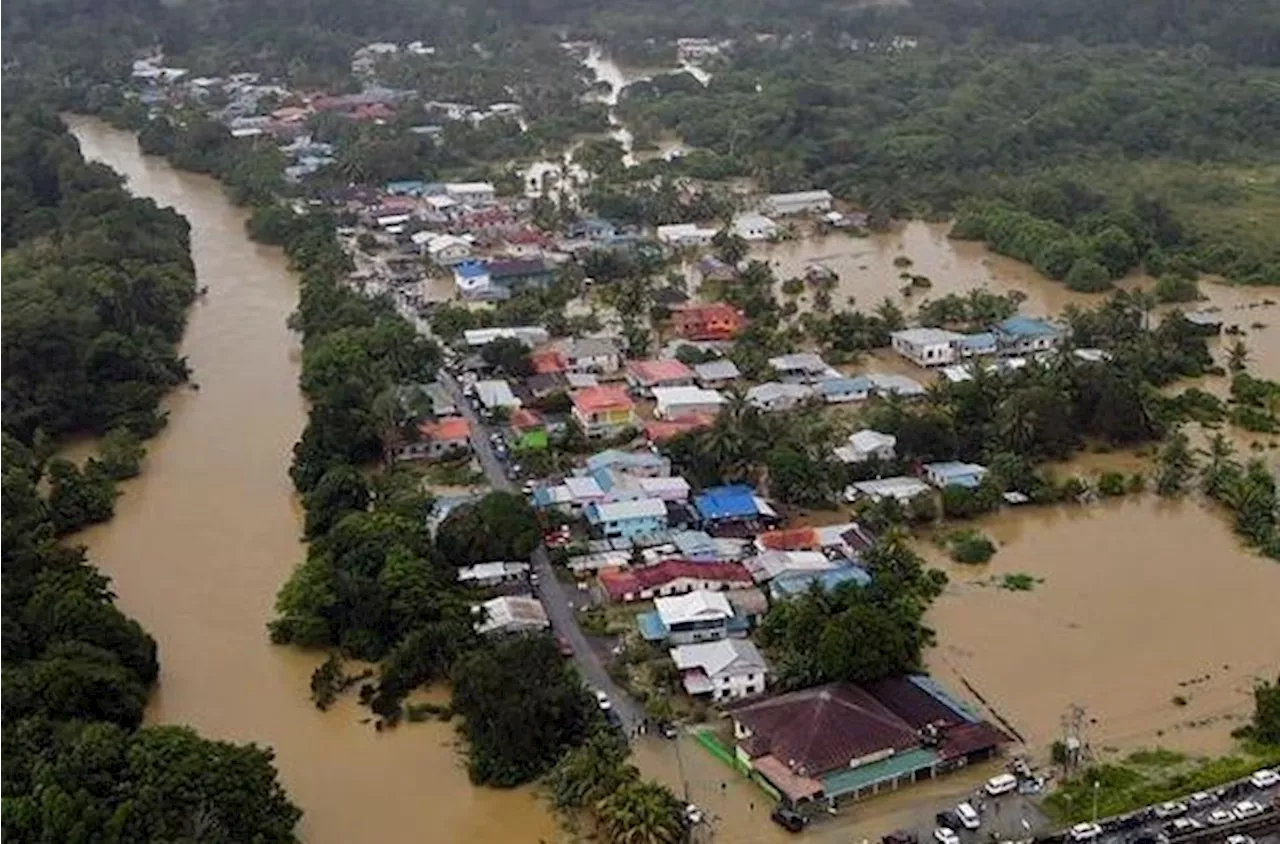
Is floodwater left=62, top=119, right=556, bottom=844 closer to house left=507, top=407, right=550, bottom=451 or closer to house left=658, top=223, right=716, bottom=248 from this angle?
house left=507, top=407, right=550, bottom=451

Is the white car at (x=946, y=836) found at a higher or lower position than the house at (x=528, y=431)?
higher

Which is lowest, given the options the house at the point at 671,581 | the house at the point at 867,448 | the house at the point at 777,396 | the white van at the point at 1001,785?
the house at the point at 777,396

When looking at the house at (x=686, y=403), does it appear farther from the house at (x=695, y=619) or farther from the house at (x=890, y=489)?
the house at (x=695, y=619)

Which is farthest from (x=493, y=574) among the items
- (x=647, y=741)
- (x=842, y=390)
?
(x=842, y=390)

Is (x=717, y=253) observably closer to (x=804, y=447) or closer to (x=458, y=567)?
(x=804, y=447)

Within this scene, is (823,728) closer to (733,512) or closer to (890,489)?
(733,512)

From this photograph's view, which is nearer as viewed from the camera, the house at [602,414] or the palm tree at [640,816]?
the palm tree at [640,816]

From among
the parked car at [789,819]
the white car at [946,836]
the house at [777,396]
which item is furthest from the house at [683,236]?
the white car at [946,836]
